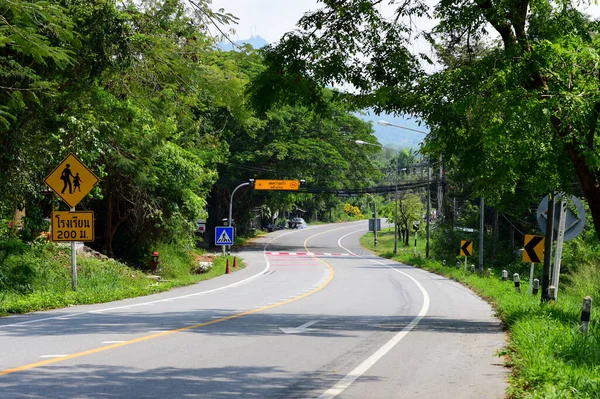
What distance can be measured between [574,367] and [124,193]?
25766 millimetres

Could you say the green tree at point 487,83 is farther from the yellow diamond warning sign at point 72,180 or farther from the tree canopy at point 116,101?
the yellow diamond warning sign at point 72,180

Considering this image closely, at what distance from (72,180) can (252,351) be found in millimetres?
10877

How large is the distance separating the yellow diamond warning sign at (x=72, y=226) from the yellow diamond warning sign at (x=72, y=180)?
318 millimetres

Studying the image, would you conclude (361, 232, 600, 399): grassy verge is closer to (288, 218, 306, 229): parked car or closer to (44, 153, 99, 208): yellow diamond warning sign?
(44, 153, 99, 208): yellow diamond warning sign

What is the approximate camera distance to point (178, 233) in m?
34.2

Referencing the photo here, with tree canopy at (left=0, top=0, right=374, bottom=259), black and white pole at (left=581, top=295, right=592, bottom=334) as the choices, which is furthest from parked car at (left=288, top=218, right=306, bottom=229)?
black and white pole at (left=581, top=295, right=592, bottom=334)

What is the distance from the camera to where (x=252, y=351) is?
10.4 metres

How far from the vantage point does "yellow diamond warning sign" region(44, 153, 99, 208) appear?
1958cm

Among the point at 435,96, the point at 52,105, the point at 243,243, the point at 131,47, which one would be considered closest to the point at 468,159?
the point at 435,96

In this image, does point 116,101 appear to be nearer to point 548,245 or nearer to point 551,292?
point 548,245

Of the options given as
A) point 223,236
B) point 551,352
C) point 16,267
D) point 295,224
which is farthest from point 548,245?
point 295,224

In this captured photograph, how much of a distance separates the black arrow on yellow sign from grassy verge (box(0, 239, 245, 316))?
10865 mm

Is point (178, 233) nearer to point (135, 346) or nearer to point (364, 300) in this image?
point (364, 300)

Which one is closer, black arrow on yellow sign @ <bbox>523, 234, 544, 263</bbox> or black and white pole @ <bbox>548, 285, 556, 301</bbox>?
black and white pole @ <bbox>548, 285, 556, 301</bbox>
